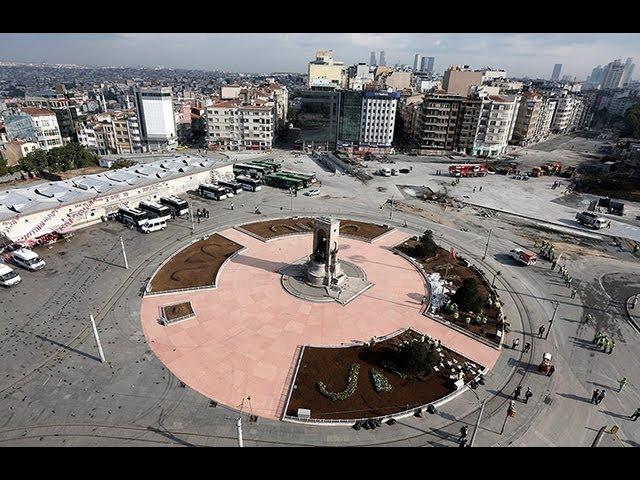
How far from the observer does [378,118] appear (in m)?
113

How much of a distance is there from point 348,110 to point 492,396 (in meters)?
96.6

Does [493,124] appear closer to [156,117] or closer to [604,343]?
[604,343]

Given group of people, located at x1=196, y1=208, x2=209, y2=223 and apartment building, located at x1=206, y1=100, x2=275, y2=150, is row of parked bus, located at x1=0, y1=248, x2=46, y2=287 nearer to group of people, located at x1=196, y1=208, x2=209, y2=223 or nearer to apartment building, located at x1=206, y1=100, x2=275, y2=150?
group of people, located at x1=196, y1=208, x2=209, y2=223

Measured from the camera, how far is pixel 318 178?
88.4 meters

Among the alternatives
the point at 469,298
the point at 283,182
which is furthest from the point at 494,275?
the point at 283,182

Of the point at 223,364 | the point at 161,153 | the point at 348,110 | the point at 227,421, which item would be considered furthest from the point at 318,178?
the point at 227,421

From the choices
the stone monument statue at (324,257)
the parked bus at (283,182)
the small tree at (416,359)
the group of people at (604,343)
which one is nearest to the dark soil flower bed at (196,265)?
the stone monument statue at (324,257)

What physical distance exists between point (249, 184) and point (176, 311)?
41679mm

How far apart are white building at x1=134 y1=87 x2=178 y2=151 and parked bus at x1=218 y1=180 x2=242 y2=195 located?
49326 mm

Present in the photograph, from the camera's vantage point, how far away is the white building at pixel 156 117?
108 m

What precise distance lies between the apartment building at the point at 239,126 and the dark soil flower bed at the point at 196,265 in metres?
65.2

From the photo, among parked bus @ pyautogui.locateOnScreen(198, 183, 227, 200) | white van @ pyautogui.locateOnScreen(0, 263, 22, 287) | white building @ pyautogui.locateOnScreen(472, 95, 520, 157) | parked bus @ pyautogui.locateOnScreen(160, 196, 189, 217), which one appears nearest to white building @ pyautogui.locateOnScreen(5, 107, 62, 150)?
parked bus @ pyautogui.locateOnScreen(198, 183, 227, 200)
